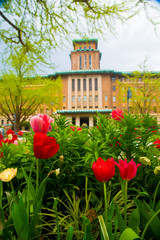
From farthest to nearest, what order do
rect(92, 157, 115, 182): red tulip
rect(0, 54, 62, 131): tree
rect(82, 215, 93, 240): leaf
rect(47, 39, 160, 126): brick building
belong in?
rect(47, 39, 160, 126): brick building, rect(0, 54, 62, 131): tree, rect(92, 157, 115, 182): red tulip, rect(82, 215, 93, 240): leaf

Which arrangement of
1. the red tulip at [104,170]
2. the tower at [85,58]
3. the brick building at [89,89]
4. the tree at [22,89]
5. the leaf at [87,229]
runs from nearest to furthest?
the leaf at [87,229], the red tulip at [104,170], the tree at [22,89], the brick building at [89,89], the tower at [85,58]

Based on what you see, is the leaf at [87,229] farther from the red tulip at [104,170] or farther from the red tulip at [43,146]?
the red tulip at [43,146]

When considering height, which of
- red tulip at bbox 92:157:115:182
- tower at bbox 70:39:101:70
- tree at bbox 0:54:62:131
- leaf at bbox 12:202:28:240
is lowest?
leaf at bbox 12:202:28:240

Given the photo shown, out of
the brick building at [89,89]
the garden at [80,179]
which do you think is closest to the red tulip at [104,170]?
the garden at [80,179]

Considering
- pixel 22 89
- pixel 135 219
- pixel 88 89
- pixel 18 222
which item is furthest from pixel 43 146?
pixel 88 89

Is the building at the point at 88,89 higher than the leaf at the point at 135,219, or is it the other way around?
the building at the point at 88,89

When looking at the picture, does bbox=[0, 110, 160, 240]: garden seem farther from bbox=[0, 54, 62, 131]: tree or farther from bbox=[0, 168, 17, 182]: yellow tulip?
bbox=[0, 54, 62, 131]: tree

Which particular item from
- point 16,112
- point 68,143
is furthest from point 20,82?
point 68,143

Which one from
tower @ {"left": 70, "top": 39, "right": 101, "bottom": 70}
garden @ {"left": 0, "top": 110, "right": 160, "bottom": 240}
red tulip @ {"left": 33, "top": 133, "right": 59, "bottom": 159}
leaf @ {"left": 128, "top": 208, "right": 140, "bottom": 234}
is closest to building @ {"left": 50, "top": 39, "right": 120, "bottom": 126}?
tower @ {"left": 70, "top": 39, "right": 101, "bottom": 70}

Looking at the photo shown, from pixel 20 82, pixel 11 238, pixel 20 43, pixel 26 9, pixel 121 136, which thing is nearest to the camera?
pixel 11 238

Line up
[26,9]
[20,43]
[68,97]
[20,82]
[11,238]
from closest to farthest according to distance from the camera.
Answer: [11,238], [26,9], [20,43], [20,82], [68,97]

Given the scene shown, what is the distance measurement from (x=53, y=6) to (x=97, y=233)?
5.60 meters

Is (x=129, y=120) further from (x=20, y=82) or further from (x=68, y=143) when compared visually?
(x=20, y=82)

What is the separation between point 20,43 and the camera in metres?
6.13
